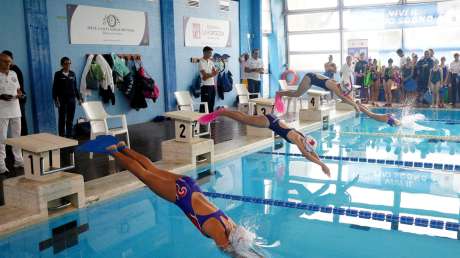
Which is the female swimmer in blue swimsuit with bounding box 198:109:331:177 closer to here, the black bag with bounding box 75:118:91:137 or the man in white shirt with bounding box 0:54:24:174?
the man in white shirt with bounding box 0:54:24:174

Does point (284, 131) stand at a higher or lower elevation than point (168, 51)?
lower

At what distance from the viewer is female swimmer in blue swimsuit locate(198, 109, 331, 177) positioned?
4172 millimetres

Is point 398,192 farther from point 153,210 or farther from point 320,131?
point 320,131

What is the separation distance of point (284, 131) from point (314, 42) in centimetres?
1183

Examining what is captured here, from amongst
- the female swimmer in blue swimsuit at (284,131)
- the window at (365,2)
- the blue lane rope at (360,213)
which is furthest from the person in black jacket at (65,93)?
the window at (365,2)

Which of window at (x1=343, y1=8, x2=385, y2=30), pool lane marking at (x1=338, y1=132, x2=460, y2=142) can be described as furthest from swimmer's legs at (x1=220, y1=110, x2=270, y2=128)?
window at (x1=343, y1=8, x2=385, y2=30)

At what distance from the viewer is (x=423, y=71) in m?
12.3

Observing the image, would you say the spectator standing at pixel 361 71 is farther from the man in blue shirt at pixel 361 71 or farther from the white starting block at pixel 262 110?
the white starting block at pixel 262 110

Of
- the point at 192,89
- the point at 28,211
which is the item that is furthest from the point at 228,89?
the point at 28,211

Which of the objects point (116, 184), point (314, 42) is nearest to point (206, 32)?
point (314, 42)

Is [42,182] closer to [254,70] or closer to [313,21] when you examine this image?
[254,70]

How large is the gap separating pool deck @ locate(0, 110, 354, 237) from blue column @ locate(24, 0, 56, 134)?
110 inches

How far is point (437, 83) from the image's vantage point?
1216 cm

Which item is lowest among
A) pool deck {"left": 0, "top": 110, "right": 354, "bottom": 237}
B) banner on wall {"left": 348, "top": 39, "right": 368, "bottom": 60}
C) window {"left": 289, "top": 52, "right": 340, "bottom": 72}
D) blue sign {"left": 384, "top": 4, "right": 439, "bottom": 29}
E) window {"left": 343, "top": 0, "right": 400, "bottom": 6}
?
pool deck {"left": 0, "top": 110, "right": 354, "bottom": 237}
